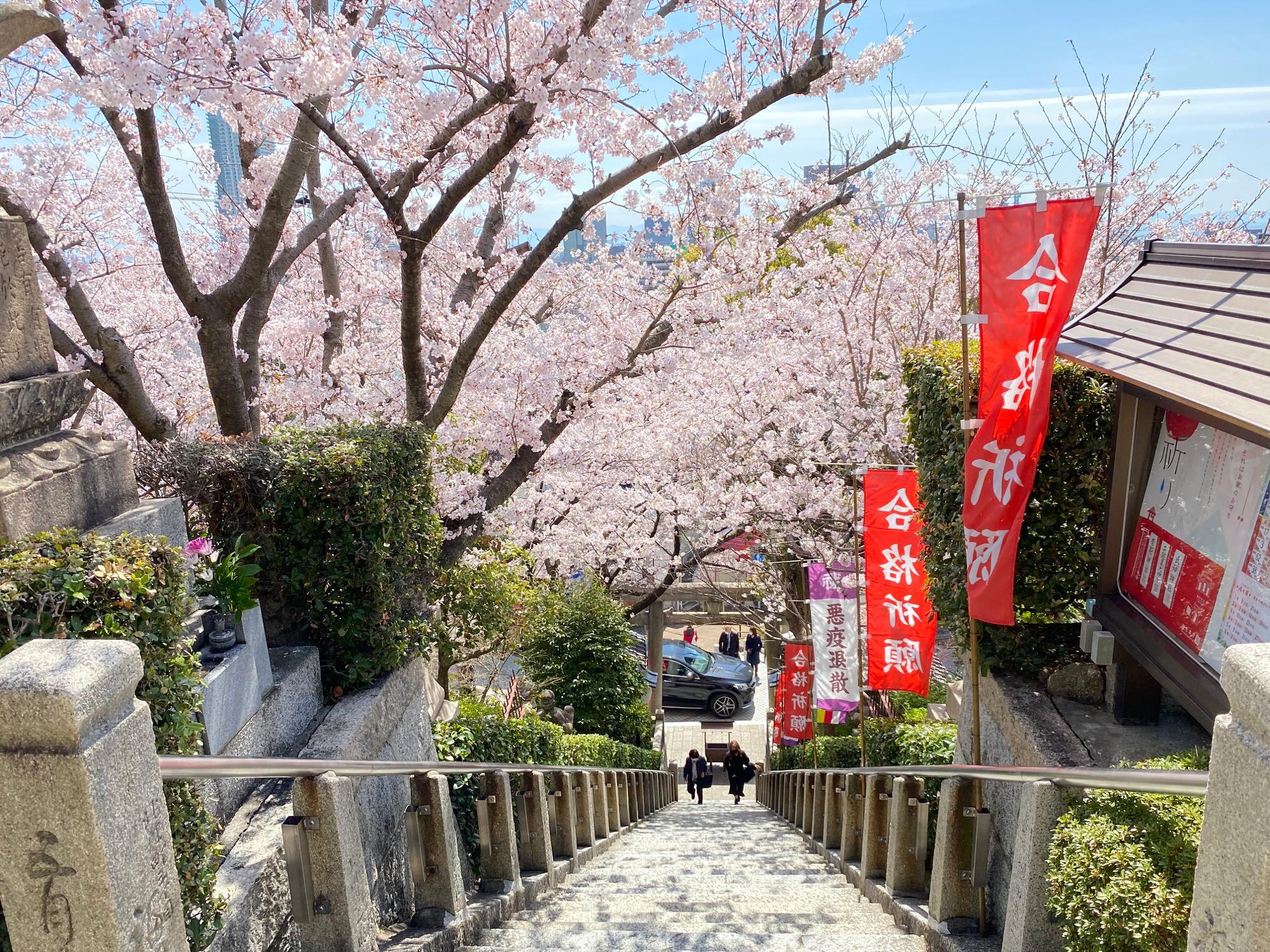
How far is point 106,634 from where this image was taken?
2.60 meters

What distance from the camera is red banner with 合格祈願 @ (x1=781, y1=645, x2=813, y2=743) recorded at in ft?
40.4

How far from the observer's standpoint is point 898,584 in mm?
7477

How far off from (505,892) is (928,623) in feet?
13.5

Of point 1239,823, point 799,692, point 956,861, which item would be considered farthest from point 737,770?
point 1239,823

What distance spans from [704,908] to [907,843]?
1.38 metres

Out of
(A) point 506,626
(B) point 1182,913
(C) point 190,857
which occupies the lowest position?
(A) point 506,626

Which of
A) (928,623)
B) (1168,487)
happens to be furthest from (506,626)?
(1168,487)

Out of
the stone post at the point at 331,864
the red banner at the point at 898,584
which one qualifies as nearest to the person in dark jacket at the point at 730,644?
the red banner at the point at 898,584

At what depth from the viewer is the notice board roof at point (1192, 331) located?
132 inches

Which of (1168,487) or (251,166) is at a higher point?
(251,166)

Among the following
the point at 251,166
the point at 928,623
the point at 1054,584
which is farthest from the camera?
the point at 251,166

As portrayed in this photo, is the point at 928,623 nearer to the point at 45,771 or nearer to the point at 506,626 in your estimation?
the point at 506,626

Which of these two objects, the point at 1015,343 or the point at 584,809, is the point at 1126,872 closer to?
the point at 1015,343

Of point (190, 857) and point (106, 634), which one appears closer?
point (106, 634)
